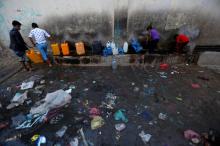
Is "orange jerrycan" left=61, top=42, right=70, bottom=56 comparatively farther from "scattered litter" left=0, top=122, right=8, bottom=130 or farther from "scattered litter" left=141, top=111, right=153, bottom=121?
"scattered litter" left=141, top=111, right=153, bottom=121

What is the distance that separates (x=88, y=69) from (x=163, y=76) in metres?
2.59

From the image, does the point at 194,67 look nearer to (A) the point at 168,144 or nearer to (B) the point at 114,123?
(A) the point at 168,144

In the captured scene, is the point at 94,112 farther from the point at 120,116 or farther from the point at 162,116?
the point at 162,116

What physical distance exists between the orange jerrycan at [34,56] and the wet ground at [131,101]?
0.30 metres

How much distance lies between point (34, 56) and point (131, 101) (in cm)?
377

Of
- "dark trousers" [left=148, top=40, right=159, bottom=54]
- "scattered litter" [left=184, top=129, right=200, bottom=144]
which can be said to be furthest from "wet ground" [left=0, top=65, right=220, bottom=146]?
"dark trousers" [left=148, top=40, right=159, bottom=54]

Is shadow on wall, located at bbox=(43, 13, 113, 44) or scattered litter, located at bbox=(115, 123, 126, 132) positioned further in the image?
shadow on wall, located at bbox=(43, 13, 113, 44)

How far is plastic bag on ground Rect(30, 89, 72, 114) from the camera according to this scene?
11.7 feet

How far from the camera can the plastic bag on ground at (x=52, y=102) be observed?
11.7 feet

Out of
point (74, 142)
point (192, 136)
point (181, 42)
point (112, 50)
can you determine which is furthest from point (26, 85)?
point (181, 42)

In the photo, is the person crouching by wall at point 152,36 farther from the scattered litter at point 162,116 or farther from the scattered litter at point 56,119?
the scattered litter at point 56,119

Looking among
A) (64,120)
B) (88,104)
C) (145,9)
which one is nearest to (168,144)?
A: (88,104)

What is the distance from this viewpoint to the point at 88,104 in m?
3.81

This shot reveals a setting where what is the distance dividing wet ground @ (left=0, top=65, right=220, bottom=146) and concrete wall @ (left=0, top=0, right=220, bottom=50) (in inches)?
53.6
